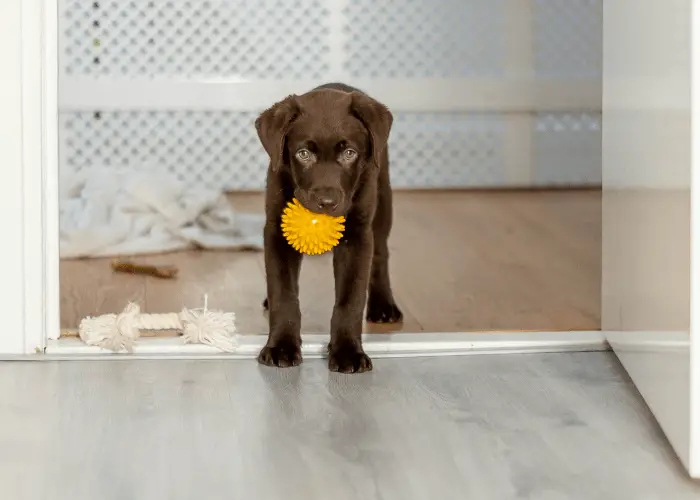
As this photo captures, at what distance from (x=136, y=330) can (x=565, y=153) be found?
354 centimetres

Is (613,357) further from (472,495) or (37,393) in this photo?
(37,393)

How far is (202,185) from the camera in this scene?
204 inches

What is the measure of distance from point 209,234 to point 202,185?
1224 millimetres

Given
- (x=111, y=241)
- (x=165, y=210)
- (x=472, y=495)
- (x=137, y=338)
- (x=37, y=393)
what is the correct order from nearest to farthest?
(x=472, y=495) < (x=37, y=393) < (x=137, y=338) < (x=111, y=241) < (x=165, y=210)

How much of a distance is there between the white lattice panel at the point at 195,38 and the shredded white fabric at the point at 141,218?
656 mm

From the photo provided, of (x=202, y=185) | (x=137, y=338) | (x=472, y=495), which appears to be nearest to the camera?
(x=472, y=495)

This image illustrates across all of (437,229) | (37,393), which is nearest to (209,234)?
(437,229)

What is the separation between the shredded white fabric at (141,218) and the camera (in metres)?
3.79

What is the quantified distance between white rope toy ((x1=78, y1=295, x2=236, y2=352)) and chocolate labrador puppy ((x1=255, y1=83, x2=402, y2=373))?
14 centimetres

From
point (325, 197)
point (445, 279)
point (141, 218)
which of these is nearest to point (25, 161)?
point (325, 197)

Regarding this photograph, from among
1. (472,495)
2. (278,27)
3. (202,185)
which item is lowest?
(472,495)

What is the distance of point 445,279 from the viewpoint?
330 centimetres

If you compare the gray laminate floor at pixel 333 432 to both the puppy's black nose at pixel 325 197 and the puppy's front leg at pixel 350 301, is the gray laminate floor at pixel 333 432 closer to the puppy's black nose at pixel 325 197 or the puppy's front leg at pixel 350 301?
the puppy's front leg at pixel 350 301

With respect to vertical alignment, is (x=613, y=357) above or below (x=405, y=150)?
below
